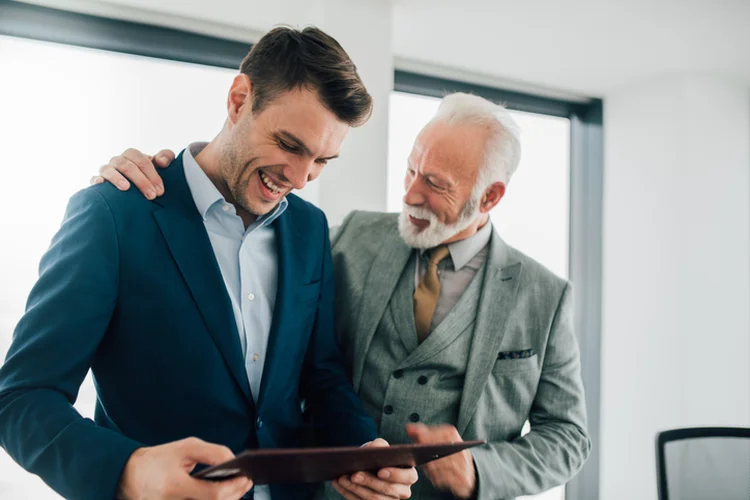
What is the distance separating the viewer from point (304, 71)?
53.4 inches

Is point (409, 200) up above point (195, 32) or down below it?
below

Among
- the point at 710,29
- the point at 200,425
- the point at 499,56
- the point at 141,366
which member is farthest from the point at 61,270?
the point at 710,29

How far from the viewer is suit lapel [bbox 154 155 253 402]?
1.30m

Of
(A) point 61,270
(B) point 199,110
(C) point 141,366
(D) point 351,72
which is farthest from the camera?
(B) point 199,110

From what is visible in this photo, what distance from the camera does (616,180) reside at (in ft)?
12.9

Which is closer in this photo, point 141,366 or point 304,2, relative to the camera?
point 141,366

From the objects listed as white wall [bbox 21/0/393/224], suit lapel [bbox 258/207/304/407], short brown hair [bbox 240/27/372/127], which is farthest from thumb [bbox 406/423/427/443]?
white wall [bbox 21/0/393/224]

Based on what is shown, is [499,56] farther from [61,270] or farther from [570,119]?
[61,270]

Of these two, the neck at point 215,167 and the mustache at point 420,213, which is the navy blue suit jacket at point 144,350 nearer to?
the neck at point 215,167

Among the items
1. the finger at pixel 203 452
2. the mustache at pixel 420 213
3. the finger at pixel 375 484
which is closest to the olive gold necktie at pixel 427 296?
the mustache at pixel 420 213

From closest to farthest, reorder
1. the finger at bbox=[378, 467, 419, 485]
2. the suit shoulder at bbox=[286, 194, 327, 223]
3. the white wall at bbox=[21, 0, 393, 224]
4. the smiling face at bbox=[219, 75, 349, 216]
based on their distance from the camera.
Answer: the finger at bbox=[378, 467, 419, 485] → the smiling face at bbox=[219, 75, 349, 216] → the suit shoulder at bbox=[286, 194, 327, 223] → the white wall at bbox=[21, 0, 393, 224]

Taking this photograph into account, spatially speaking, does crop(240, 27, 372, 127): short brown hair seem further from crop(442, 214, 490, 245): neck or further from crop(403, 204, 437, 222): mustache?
crop(442, 214, 490, 245): neck

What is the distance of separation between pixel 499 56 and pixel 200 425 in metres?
2.64

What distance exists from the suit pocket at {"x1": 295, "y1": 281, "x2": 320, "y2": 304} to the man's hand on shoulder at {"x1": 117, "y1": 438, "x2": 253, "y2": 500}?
22.0 inches
